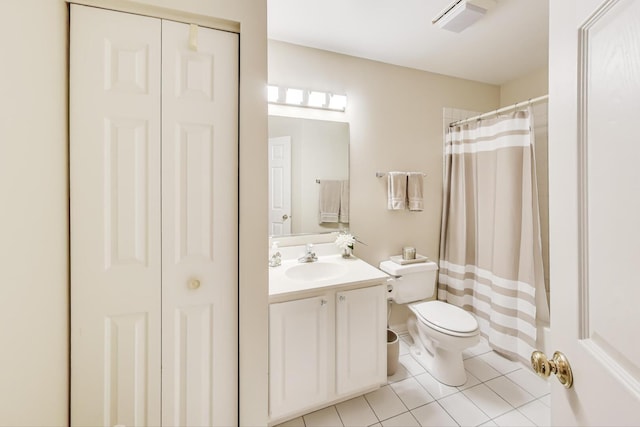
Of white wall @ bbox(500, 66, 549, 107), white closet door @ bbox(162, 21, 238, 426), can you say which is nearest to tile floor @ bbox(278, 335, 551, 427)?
white closet door @ bbox(162, 21, 238, 426)

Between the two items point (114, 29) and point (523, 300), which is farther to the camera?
point (523, 300)

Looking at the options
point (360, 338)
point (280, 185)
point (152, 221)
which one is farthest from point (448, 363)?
point (152, 221)

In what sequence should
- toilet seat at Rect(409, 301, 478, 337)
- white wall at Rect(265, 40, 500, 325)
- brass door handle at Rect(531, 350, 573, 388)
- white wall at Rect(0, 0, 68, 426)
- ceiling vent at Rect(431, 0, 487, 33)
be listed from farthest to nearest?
white wall at Rect(265, 40, 500, 325) < toilet seat at Rect(409, 301, 478, 337) < ceiling vent at Rect(431, 0, 487, 33) < white wall at Rect(0, 0, 68, 426) < brass door handle at Rect(531, 350, 573, 388)

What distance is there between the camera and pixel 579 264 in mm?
517

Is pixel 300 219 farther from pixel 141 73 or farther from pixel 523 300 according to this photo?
pixel 523 300

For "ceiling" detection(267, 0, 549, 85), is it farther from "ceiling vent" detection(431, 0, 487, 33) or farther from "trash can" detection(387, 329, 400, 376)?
"trash can" detection(387, 329, 400, 376)

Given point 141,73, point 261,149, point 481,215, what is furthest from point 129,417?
point 481,215

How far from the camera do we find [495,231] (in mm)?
2051

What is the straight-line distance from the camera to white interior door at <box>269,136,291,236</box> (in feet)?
6.28

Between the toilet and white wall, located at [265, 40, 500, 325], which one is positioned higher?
white wall, located at [265, 40, 500, 325]

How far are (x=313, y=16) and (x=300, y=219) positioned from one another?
1.34 m

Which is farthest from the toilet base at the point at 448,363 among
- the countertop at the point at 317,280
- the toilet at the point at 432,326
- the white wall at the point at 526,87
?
the white wall at the point at 526,87

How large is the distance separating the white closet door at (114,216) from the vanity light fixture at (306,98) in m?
1.00

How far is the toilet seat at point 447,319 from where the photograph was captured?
1676 millimetres
